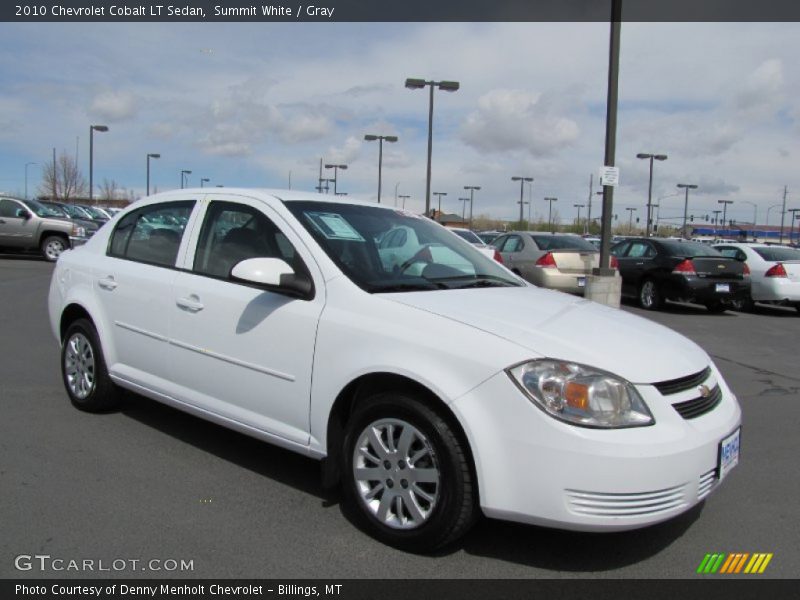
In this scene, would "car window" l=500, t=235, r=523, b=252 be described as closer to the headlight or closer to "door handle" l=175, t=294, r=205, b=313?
"door handle" l=175, t=294, r=205, b=313

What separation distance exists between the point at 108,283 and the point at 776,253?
13.8 metres

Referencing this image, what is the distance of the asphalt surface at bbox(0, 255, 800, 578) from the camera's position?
3.08 m

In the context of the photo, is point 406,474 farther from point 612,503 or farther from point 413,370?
point 612,503

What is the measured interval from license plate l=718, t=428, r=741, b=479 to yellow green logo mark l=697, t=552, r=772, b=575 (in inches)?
15.4

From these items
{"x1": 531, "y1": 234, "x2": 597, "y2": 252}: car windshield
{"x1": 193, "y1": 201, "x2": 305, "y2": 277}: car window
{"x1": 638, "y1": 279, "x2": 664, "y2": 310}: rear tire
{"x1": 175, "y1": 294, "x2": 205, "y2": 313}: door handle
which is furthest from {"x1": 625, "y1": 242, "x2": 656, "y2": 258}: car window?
{"x1": 175, "y1": 294, "x2": 205, "y2": 313}: door handle

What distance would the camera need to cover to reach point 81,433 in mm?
4730

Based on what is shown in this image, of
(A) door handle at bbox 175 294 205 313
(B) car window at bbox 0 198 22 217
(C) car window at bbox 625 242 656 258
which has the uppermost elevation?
(B) car window at bbox 0 198 22 217

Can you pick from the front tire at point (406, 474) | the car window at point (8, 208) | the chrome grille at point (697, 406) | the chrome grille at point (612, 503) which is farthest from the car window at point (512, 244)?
the car window at point (8, 208)

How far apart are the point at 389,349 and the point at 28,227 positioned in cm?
1922

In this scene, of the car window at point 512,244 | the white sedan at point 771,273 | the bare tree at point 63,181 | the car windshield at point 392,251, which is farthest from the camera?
the bare tree at point 63,181

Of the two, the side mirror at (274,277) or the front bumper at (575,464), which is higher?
the side mirror at (274,277)

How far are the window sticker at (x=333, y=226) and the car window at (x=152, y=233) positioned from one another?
1.03 meters

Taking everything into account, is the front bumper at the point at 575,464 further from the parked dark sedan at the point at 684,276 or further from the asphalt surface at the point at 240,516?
the parked dark sedan at the point at 684,276

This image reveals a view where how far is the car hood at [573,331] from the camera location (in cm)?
301
